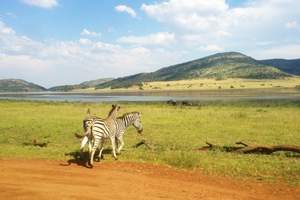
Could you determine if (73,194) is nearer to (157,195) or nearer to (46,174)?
(157,195)

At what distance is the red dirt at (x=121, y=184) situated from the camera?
38.2 feet

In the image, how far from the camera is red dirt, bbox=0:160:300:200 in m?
11.7

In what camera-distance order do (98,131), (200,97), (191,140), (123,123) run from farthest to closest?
(200,97), (191,140), (123,123), (98,131)

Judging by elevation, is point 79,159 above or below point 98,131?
below

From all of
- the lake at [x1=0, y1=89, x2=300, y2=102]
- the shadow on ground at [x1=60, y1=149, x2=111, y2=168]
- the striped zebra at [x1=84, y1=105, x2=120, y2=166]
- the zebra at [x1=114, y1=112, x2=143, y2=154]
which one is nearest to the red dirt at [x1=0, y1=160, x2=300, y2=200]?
the shadow on ground at [x1=60, y1=149, x2=111, y2=168]

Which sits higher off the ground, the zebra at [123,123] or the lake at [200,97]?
the zebra at [123,123]

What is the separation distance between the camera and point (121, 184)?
13125 mm

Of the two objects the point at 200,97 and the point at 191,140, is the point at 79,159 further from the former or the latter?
the point at 200,97

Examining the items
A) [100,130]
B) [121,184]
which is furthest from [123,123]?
[121,184]

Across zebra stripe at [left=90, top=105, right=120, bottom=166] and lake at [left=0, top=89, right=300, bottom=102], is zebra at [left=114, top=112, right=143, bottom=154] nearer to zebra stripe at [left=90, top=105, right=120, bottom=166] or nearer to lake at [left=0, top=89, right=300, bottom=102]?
zebra stripe at [left=90, top=105, right=120, bottom=166]

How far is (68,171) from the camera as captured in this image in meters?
15.0

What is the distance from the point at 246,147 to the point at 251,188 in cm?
596

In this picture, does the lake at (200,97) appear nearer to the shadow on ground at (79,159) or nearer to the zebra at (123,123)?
the zebra at (123,123)

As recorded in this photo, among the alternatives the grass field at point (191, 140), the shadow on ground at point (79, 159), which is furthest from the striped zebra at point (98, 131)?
the grass field at point (191, 140)
